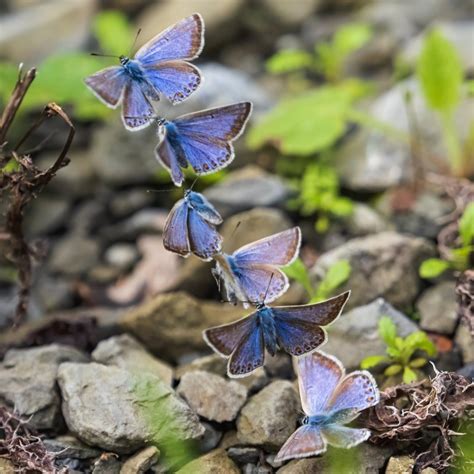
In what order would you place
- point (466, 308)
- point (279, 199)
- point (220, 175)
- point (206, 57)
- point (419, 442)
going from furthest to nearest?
1. point (206, 57)
2. point (220, 175)
3. point (279, 199)
4. point (466, 308)
5. point (419, 442)

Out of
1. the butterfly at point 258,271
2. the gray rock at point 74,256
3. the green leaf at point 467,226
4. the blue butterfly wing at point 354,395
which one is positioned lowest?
the gray rock at point 74,256

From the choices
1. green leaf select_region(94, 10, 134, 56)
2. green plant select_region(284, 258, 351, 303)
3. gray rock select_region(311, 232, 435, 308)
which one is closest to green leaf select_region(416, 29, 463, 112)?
gray rock select_region(311, 232, 435, 308)

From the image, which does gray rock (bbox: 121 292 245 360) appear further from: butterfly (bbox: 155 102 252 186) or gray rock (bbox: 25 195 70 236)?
gray rock (bbox: 25 195 70 236)

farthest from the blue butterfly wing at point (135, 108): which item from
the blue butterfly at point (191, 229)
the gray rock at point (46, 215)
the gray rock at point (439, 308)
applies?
the gray rock at point (46, 215)

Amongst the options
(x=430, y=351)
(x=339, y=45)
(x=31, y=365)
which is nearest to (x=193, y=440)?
(x=31, y=365)

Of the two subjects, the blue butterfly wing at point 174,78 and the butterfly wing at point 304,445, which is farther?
the blue butterfly wing at point 174,78

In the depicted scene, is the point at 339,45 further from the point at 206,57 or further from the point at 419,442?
the point at 419,442

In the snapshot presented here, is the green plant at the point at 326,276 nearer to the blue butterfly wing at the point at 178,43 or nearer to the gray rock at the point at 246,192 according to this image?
the gray rock at the point at 246,192
